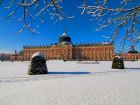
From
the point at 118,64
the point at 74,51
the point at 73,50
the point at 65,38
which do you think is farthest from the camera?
the point at 74,51

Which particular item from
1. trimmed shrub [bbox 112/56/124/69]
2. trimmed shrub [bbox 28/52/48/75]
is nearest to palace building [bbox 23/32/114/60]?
trimmed shrub [bbox 112/56/124/69]

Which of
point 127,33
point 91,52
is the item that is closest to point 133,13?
point 127,33

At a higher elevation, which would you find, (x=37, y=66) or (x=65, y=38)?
(x=65, y=38)

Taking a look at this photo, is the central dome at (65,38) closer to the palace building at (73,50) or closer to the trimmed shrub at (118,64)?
the palace building at (73,50)

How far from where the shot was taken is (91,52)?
9550 cm

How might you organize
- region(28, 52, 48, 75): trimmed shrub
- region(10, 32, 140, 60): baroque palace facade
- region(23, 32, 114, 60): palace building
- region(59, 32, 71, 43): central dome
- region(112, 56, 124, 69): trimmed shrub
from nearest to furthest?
region(28, 52, 48, 75): trimmed shrub < region(112, 56, 124, 69): trimmed shrub < region(10, 32, 140, 60): baroque palace facade < region(23, 32, 114, 60): palace building < region(59, 32, 71, 43): central dome

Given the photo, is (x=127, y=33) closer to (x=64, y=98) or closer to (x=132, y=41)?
(x=132, y=41)

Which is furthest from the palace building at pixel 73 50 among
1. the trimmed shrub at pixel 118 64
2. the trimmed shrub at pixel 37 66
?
the trimmed shrub at pixel 37 66

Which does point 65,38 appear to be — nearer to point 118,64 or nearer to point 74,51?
point 74,51

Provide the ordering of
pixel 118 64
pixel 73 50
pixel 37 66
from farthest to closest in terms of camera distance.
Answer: pixel 73 50
pixel 118 64
pixel 37 66

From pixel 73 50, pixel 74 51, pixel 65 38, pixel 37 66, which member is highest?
pixel 65 38

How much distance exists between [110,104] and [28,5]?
405 centimetres

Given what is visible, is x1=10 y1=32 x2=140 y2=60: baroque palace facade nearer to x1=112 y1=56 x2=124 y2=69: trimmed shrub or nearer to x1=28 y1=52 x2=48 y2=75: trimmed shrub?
x1=112 y1=56 x2=124 y2=69: trimmed shrub

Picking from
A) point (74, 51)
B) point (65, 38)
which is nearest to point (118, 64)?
point (65, 38)
